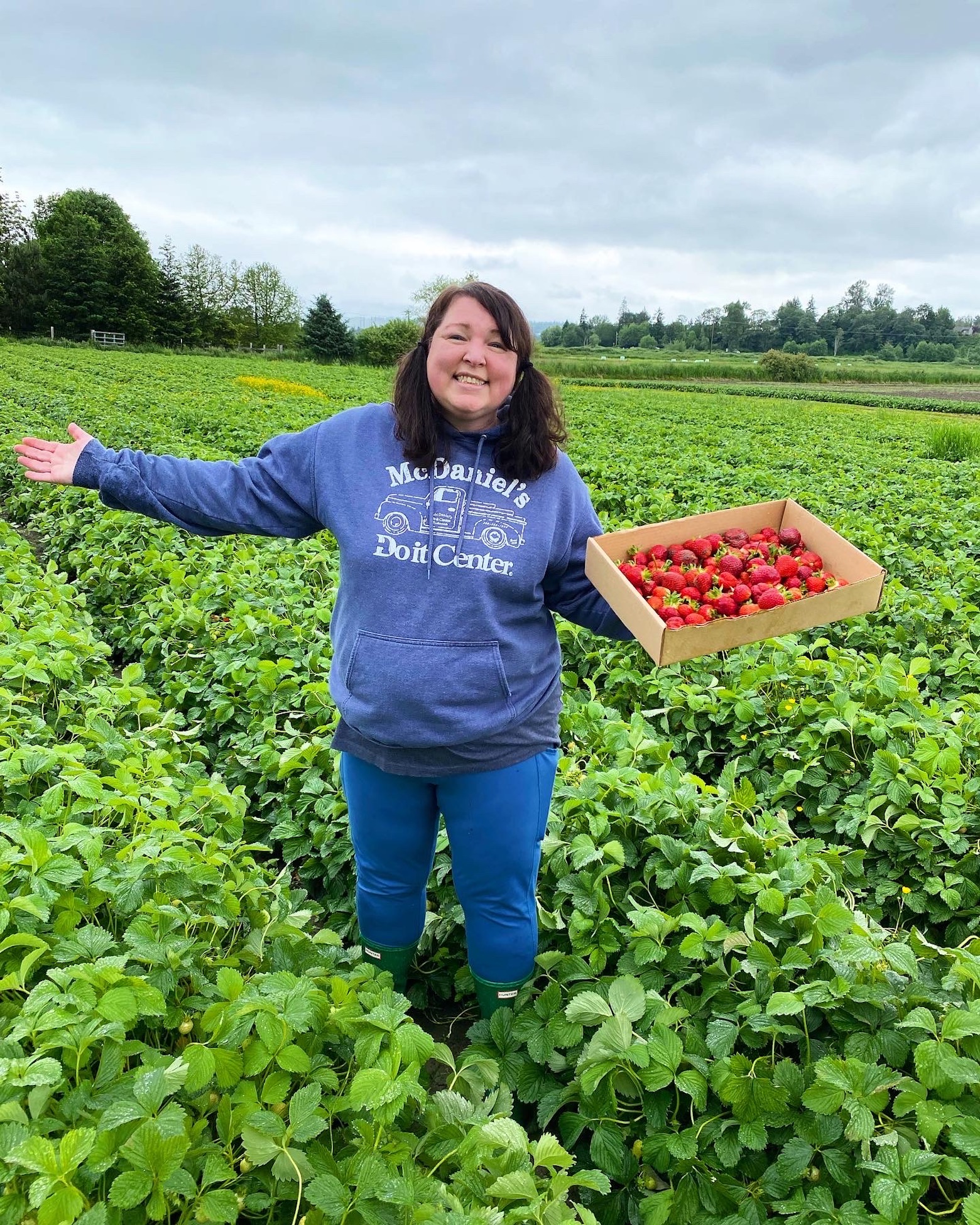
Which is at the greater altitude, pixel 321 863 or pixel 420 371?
pixel 420 371

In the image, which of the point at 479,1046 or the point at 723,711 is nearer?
the point at 479,1046

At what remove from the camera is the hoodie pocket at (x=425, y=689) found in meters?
1.81

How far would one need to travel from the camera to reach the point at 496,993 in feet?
7.39

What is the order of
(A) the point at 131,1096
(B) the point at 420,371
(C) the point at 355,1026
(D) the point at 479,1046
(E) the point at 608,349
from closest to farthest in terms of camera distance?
(A) the point at 131,1096 → (C) the point at 355,1026 → (B) the point at 420,371 → (D) the point at 479,1046 → (E) the point at 608,349

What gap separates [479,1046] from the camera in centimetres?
214

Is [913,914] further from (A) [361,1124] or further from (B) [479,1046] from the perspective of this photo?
(A) [361,1124]

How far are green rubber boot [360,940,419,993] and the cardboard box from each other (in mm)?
1215

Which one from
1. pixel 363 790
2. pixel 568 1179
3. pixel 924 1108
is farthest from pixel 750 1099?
pixel 363 790

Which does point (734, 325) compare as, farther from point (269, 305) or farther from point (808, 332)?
point (269, 305)

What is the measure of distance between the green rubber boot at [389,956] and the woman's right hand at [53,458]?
5.10ft

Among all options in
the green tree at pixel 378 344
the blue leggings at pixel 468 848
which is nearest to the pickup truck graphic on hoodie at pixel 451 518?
the blue leggings at pixel 468 848

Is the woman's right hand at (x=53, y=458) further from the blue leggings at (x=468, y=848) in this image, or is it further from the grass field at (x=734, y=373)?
the grass field at (x=734, y=373)

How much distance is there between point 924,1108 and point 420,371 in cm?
195

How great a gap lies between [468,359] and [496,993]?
1.73 metres
